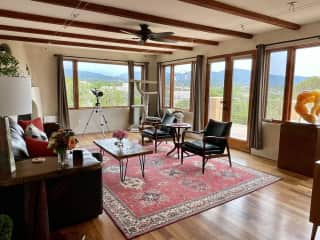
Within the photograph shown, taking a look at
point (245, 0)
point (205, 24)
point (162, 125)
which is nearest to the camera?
point (245, 0)

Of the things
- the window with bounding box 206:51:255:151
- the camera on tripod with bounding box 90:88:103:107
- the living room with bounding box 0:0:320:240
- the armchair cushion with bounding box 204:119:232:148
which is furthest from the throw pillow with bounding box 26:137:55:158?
the camera on tripod with bounding box 90:88:103:107

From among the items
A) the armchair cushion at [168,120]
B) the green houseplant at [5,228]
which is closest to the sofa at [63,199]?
the green houseplant at [5,228]

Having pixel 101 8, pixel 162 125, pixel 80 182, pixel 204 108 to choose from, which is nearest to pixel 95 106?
pixel 162 125

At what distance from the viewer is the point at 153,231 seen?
7.25 ft

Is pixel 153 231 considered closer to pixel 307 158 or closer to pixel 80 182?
Result: pixel 80 182

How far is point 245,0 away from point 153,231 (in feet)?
9.38

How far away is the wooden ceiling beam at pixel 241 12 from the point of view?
282 centimetres

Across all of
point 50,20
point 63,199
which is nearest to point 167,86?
point 50,20

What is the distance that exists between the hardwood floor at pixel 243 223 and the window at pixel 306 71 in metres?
1.96

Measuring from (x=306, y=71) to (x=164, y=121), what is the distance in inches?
119

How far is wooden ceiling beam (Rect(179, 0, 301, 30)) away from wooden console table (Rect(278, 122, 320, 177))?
5.44 feet

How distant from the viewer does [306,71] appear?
4.08m

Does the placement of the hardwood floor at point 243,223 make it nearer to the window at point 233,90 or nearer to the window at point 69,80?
the window at point 233,90

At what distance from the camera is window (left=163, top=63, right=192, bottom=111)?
6.69 m
